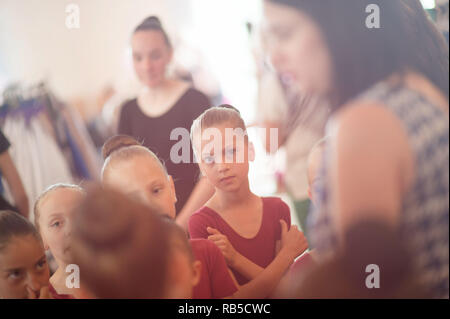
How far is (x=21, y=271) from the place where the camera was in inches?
78.5

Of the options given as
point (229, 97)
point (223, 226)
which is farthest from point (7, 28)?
point (223, 226)

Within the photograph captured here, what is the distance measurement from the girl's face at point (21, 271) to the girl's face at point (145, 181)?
452 millimetres

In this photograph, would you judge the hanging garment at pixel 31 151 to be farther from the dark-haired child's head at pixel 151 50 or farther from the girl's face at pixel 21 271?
the dark-haired child's head at pixel 151 50

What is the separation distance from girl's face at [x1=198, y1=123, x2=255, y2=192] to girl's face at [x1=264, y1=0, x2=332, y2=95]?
0.31m

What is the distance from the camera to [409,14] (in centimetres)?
179

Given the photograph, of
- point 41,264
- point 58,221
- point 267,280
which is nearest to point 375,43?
point 267,280

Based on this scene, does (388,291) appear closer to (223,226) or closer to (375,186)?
(375,186)

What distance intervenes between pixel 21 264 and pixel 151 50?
3.37 feet

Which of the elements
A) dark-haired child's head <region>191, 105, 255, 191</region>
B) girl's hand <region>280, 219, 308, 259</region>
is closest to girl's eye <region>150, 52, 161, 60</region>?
dark-haired child's head <region>191, 105, 255, 191</region>

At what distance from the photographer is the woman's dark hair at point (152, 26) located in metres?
1.95

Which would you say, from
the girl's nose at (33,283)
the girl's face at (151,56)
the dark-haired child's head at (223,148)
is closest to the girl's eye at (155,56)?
the girl's face at (151,56)

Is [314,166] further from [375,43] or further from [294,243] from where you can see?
[375,43]

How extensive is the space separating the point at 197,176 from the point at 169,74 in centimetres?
43

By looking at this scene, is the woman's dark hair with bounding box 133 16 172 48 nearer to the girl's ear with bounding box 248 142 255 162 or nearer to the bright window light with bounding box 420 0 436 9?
the girl's ear with bounding box 248 142 255 162
